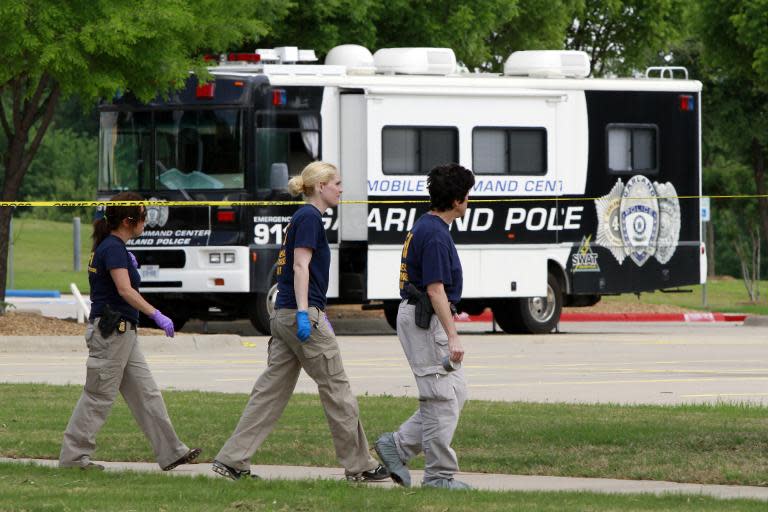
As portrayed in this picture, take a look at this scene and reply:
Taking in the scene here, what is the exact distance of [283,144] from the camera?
22.3 m

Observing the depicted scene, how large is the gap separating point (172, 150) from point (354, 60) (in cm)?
276

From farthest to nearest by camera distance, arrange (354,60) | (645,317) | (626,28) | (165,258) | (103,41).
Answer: (626,28)
(645,317)
(354,60)
(165,258)
(103,41)

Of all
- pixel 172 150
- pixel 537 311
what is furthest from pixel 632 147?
pixel 172 150

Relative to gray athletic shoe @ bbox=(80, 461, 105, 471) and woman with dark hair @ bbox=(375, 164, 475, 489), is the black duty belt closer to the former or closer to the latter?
gray athletic shoe @ bbox=(80, 461, 105, 471)

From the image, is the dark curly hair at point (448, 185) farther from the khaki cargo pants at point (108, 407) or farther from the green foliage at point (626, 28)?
the green foliage at point (626, 28)

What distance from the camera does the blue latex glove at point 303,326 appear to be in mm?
9125

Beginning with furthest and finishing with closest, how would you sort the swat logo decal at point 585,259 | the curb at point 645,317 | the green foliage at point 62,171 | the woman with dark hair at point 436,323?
1. the green foliage at point 62,171
2. the curb at point 645,317
3. the swat logo decal at point 585,259
4. the woman with dark hair at point 436,323

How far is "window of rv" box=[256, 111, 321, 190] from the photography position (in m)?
22.1

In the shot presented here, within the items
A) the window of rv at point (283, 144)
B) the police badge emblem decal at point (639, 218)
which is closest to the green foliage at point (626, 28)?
the police badge emblem decal at point (639, 218)

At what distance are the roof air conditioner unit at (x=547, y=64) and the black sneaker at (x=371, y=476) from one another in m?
15.2

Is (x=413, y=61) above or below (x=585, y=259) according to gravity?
above

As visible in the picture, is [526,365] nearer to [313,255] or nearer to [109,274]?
[109,274]

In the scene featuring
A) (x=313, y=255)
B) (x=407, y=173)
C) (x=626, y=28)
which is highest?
(x=626, y=28)

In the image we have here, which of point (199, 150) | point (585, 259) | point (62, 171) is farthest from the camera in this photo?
point (62, 171)
